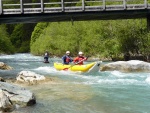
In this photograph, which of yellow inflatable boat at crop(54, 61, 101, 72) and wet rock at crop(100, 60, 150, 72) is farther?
wet rock at crop(100, 60, 150, 72)

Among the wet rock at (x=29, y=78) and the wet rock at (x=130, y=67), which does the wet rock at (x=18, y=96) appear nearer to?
the wet rock at (x=29, y=78)

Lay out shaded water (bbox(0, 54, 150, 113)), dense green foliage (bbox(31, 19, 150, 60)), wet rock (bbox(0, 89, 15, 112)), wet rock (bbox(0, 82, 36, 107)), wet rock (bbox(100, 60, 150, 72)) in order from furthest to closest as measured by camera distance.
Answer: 1. dense green foliage (bbox(31, 19, 150, 60))
2. wet rock (bbox(100, 60, 150, 72))
3. wet rock (bbox(0, 82, 36, 107))
4. shaded water (bbox(0, 54, 150, 113))
5. wet rock (bbox(0, 89, 15, 112))

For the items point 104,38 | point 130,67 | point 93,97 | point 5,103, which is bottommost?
point 93,97

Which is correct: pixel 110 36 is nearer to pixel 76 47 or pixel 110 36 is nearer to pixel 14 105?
pixel 76 47

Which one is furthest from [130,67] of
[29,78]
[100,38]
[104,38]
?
[100,38]

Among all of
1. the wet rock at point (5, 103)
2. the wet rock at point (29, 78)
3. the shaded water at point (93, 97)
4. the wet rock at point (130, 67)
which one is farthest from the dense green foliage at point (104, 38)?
the wet rock at point (5, 103)

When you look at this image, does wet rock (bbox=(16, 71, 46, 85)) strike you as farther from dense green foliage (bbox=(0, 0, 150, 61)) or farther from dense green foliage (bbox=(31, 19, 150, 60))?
dense green foliage (bbox=(31, 19, 150, 60))

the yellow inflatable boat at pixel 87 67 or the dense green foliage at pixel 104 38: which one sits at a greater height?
the dense green foliage at pixel 104 38

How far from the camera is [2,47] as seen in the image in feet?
241

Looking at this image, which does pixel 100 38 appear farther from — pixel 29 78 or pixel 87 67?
pixel 29 78

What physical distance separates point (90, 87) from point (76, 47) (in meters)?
29.2

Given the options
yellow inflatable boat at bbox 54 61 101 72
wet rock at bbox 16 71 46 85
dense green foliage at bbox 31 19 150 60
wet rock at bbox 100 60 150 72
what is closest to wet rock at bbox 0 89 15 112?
wet rock at bbox 16 71 46 85

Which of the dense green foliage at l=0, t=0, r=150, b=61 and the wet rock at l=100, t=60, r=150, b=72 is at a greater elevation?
the dense green foliage at l=0, t=0, r=150, b=61

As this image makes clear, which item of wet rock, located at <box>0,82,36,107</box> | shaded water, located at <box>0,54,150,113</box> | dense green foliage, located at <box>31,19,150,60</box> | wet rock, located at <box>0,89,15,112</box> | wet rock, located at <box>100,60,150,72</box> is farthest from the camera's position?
dense green foliage, located at <box>31,19,150,60</box>
